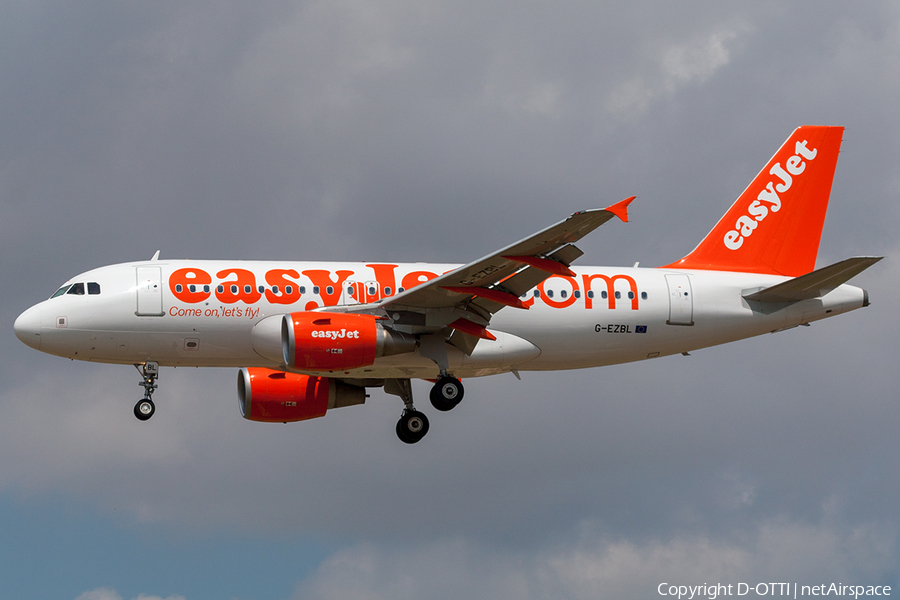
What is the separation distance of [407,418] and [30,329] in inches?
472

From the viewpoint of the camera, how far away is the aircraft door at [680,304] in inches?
1439

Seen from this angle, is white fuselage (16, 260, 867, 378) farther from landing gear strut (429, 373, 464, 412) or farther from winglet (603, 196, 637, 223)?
winglet (603, 196, 637, 223)

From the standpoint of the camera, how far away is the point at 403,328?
109ft

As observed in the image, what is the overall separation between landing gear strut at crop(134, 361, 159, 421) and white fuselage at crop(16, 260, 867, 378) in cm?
30

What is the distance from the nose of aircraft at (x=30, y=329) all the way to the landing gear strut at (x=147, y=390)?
9.61 feet

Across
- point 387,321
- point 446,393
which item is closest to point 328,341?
point 387,321

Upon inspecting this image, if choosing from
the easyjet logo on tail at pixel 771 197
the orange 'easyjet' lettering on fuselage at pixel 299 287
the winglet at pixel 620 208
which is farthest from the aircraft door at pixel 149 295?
the easyjet logo on tail at pixel 771 197

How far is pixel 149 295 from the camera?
109ft

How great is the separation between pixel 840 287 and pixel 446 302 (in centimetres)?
1333

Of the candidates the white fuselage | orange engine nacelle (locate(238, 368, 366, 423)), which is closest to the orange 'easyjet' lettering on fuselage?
the white fuselage

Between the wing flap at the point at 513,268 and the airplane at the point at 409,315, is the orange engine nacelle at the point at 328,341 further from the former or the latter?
the wing flap at the point at 513,268

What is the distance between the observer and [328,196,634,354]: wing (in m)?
29.6

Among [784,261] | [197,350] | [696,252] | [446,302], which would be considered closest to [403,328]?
[446,302]

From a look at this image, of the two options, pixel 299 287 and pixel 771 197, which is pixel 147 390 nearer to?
pixel 299 287
